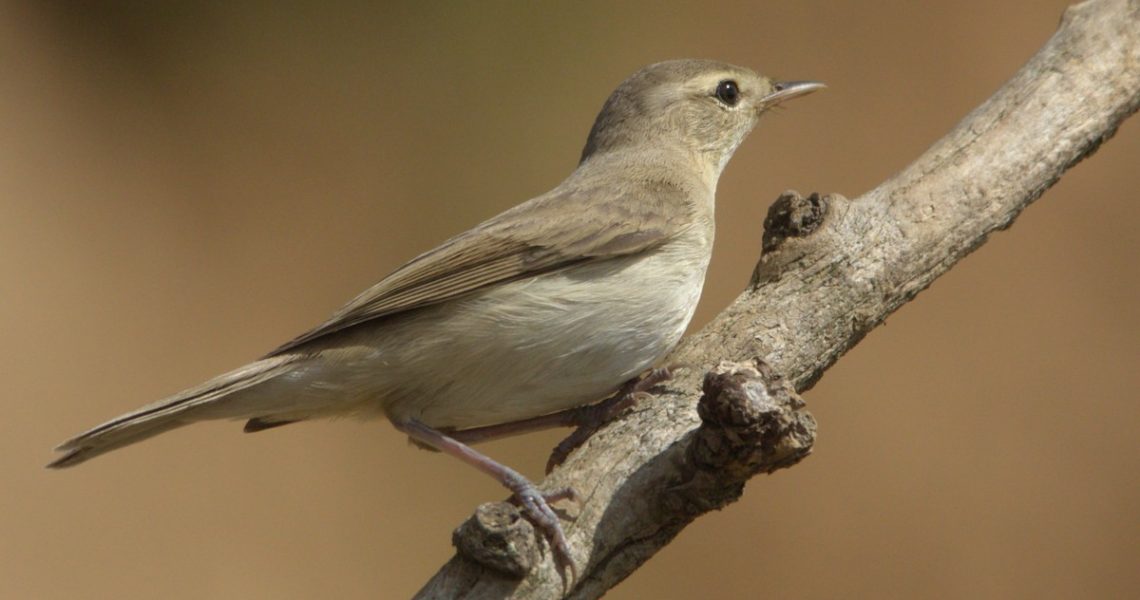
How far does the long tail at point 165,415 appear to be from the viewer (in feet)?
10.2

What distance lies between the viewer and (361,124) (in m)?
6.04

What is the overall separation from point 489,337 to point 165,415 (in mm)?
918

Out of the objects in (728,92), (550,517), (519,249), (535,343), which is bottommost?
(550,517)

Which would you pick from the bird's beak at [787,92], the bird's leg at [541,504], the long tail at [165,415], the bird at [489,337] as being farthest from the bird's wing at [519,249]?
the bird's beak at [787,92]

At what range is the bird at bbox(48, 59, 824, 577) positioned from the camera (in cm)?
321

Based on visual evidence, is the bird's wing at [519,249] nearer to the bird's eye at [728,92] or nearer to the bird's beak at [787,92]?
the bird's eye at [728,92]

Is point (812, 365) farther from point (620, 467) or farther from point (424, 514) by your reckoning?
point (424, 514)

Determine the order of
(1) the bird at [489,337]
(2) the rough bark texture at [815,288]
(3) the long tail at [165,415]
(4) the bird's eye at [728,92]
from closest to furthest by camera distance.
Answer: (2) the rough bark texture at [815,288] < (3) the long tail at [165,415] < (1) the bird at [489,337] < (4) the bird's eye at [728,92]

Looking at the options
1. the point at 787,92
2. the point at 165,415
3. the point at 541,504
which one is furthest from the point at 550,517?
the point at 787,92

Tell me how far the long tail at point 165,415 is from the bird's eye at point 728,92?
6.43 feet

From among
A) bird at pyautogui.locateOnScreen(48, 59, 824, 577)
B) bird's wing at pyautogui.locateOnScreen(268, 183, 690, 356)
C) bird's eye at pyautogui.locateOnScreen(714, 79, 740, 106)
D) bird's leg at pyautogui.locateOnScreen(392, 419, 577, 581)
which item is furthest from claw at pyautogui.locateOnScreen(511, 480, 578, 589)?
bird's eye at pyautogui.locateOnScreen(714, 79, 740, 106)

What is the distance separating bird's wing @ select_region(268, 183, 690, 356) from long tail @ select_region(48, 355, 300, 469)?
0.13 meters

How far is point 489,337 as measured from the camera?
322cm

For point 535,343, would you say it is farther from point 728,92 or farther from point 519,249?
point 728,92
